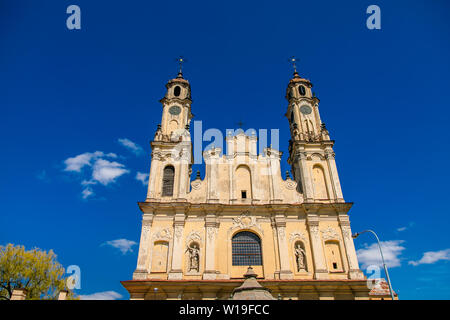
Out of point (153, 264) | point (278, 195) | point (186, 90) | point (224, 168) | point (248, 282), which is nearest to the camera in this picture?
point (248, 282)

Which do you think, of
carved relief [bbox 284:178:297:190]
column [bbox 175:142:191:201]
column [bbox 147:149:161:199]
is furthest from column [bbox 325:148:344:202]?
column [bbox 147:149:161:199]

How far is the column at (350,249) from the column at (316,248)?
2.09m

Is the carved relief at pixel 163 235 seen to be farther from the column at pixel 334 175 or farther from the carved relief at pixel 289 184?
the column at pixel 334 175

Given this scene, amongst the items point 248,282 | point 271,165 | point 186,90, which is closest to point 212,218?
point 271,165

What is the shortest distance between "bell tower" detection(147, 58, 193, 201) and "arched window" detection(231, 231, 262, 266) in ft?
20.5

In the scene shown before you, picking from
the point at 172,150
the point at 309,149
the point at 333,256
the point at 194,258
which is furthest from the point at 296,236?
the point at 172,150

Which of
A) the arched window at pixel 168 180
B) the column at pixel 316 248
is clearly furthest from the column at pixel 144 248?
the column at pixel 316 248

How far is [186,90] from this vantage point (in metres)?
33.8

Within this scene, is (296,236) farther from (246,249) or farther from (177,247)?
(177,247)

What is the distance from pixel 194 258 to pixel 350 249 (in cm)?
1314
